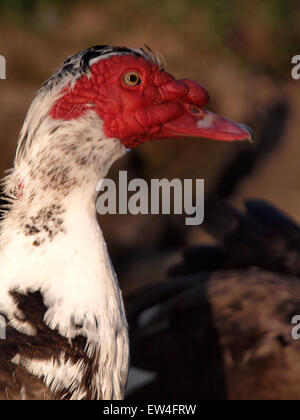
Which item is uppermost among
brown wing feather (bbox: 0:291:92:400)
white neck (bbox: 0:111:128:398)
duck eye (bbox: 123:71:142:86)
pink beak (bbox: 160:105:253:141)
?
duck eye (bbox: 123:71:142:86)

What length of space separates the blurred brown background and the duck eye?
9.42 feet

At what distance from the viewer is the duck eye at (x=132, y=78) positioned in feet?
6.10

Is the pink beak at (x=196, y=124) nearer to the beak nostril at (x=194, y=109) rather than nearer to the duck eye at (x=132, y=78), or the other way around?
the beak nostril at (x=194, y=109)

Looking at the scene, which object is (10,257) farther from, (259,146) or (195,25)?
(195,25)

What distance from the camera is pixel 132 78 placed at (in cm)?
187

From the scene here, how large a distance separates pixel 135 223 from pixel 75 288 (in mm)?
3312

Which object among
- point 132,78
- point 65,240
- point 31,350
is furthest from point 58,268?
point 132,78

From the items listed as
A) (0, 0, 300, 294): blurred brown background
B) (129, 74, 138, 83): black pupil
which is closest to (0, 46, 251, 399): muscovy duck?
(129, 74, 138, 83): black pupil

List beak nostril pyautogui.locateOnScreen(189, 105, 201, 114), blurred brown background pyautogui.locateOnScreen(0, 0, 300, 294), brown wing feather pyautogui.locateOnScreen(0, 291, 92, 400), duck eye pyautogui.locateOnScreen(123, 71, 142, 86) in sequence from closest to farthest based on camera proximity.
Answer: brown wing feather pyautogui.locateOnScreen(0, 291, 92, 400), duck eye pyautogui.locateOnScreen(123, 71, 142, 86), beak nostril pyautogui.locateOnScreen(189, 105, 201, 114), blurred brown background pyautogui.locateOnScreen(0, 0, 300, 294)

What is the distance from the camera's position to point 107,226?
4.95 metres

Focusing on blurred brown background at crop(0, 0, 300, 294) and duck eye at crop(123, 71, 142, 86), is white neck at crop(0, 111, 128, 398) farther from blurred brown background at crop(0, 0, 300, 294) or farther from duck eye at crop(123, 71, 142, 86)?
blurred brown background at crop(0, 0, 300, 294)

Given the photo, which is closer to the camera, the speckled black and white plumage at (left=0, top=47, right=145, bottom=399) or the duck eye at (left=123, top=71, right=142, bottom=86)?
the speckled black and white plumage at (left=0, top=47, right=145, bottom=399)

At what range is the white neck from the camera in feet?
5.68

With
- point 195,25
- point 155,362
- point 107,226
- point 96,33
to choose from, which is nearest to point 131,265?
point 107,226
